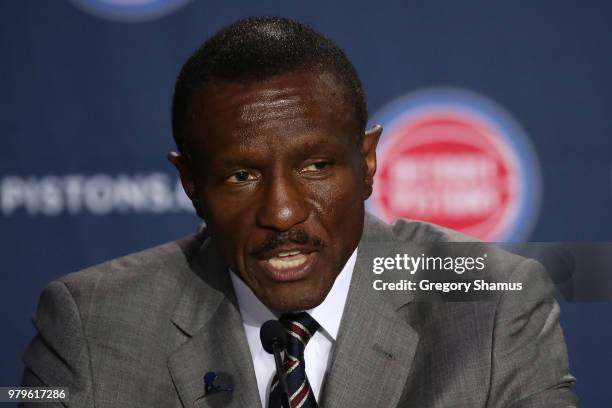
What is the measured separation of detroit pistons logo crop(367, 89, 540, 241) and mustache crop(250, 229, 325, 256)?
955 mm

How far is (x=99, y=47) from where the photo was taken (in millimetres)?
2373

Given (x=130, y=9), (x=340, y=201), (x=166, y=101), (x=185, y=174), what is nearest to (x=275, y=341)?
(x=340, y=201)

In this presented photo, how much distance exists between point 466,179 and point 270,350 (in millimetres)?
1195

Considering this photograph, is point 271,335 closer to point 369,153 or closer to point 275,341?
point 275,341

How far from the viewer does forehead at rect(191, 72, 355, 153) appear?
4.31 feet

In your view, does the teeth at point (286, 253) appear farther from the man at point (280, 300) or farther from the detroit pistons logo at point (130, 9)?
the detroit pistons logo at point (130, 9)


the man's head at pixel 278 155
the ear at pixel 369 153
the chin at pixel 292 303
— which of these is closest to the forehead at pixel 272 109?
the man's head at pixel 278 155

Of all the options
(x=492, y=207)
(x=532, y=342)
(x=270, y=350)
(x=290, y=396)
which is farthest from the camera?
(x=492, y=207)

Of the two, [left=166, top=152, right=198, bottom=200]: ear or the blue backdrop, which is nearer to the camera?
[left=166, top=152, right=198, bottom=200]: ear

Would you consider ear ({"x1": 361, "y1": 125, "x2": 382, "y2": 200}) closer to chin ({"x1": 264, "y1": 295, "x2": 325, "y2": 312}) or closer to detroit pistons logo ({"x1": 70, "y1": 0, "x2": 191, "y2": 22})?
chin ({"x1": 264, "y1": 295, "x2": 325, "y2": 312})

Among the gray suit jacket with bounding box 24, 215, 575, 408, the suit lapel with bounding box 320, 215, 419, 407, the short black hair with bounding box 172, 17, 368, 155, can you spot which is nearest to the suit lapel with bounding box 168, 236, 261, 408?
the gray suit jacket with bounding box 24, 215, 575, 408

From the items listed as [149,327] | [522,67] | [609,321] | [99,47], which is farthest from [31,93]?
[609,321]

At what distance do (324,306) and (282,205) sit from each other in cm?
27

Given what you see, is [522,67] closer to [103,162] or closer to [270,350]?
[103,162]
